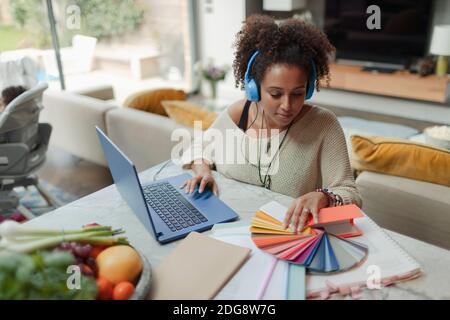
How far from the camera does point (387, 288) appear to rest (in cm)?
80

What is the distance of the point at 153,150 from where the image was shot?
7.73ft

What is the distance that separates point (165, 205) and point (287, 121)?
44 cm

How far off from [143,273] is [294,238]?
340mm

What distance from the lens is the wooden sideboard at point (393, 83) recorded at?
3923mm

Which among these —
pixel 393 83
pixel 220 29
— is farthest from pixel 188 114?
pixel 220 29

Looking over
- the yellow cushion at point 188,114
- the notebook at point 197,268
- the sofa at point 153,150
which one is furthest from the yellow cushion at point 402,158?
the notebook at point 197,268

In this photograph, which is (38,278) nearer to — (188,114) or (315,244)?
(315,244)

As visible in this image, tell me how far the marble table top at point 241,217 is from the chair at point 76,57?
10.4 feet

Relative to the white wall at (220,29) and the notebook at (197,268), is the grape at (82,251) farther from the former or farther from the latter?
the white wall at (220,29)

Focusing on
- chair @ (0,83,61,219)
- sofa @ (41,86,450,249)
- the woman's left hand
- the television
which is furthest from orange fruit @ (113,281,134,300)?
the television

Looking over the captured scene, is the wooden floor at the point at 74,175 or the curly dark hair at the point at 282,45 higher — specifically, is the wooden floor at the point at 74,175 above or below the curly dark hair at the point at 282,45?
below

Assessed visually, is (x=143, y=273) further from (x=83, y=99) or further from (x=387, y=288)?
(x=83, y=99)

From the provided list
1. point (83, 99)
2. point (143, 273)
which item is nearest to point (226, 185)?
point (143, 273)

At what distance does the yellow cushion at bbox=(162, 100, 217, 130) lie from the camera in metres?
2.08
